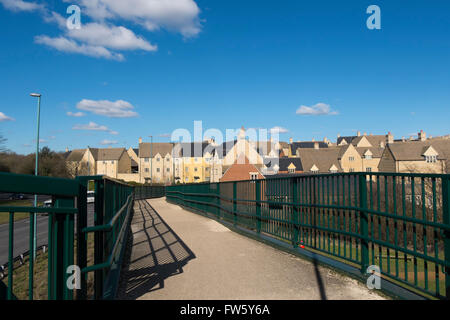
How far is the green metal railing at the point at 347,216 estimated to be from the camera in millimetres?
4426

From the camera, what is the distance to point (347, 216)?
9.24 m

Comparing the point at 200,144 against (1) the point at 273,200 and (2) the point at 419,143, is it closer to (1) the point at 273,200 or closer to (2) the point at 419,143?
(2) the point at 419,143

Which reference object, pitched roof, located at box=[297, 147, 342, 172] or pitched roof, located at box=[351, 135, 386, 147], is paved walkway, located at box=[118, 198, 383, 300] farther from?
pitched roof, located at box=[351, 135, 386, 147]

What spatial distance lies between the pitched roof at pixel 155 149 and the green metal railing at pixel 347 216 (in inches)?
3523

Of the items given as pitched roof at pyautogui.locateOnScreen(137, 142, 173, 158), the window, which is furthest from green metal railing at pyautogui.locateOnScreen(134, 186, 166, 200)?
pitched roof at pyautogui.locateOnScreen(137, 142, 173, 158)

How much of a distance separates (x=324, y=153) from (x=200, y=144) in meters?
32.4

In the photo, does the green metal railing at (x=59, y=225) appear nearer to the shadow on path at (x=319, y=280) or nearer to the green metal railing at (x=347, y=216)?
the shadow on path at (x=319, y=280)

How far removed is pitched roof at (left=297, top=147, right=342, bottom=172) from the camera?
77812 mm

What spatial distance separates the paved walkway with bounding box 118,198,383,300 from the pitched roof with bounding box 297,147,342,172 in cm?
6963

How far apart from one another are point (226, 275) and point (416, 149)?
246 feet

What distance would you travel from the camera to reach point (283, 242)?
872 centimetres

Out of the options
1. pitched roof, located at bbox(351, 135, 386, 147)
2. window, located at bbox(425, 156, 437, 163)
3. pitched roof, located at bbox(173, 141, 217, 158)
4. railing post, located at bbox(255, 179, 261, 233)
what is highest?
pitched roof, located at bbox(351, 135, 386, 147)
